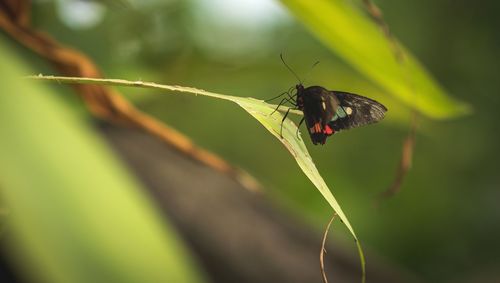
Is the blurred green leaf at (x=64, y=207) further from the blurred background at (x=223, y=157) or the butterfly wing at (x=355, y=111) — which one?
the butterfly wing at (x=355, y=111)

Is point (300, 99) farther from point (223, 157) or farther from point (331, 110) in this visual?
point (223, 157)

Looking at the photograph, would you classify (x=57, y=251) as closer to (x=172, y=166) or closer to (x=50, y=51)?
(x=50, y=51)

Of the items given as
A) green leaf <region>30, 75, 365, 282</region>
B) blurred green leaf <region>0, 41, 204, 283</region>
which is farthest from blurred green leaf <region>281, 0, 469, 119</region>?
blurred green leaf <region>0, 41, 204, 283</region>

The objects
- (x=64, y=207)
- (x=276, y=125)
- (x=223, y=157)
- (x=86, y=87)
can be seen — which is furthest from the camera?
(x=223, y=157)

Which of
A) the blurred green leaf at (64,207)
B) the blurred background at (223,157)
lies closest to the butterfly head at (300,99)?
the blurred background at (223,157)

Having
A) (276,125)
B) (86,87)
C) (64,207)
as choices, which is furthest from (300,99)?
(64,207)

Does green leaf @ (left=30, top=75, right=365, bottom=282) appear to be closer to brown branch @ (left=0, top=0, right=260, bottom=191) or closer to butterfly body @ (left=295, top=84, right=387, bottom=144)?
butterfly body @ (left=295, top=84, right=387, bottom=144)

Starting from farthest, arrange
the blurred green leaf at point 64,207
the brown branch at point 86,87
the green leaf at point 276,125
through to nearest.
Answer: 1. the brown branch at point 86,87
2. the green leaf at point 276,125
3. the blurred green leaf at point 64,207
